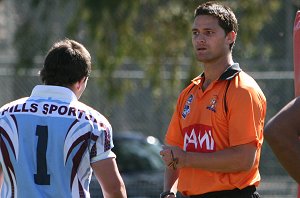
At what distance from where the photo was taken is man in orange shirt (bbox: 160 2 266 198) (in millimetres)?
4965

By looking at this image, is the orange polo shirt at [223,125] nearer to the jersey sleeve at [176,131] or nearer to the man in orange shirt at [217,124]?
the man in orange shirt at [217,124]

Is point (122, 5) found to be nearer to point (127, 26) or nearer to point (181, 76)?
point (127, 26)

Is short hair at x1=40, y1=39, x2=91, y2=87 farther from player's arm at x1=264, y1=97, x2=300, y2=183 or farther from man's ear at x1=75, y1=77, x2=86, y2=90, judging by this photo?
player's arm at x1=264, y1=97, x2=300, y2=183

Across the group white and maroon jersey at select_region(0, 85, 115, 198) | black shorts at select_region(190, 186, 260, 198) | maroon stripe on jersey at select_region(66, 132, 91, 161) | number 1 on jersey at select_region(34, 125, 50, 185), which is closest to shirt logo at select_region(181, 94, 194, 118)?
black shorts at select_region(190, 186, 260, 198)

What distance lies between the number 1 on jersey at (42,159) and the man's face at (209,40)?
109 cm

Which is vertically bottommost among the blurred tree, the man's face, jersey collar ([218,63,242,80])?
jersey collar ([218,63,242,80])

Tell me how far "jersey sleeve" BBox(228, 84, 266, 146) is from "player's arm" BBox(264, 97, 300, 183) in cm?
135

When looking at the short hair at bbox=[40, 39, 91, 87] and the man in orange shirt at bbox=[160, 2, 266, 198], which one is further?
the man in orange shirt at bbox=[160, 2, 266, 198]

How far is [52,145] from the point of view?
15.2 ft

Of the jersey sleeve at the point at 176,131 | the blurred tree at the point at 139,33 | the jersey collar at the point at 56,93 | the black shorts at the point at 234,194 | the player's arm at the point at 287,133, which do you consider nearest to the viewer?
the player's arm at the point at 287,133

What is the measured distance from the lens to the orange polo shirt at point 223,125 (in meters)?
4.98

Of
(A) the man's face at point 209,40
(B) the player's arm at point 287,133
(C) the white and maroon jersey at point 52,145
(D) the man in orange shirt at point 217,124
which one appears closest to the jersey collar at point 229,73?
(D) the man in orange shirt at point 217,124

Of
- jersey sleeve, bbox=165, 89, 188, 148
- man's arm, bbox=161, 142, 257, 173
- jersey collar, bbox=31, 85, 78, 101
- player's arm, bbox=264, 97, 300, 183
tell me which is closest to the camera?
player's arm, bbox=264, 97, 300, 183

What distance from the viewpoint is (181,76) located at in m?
14.1
